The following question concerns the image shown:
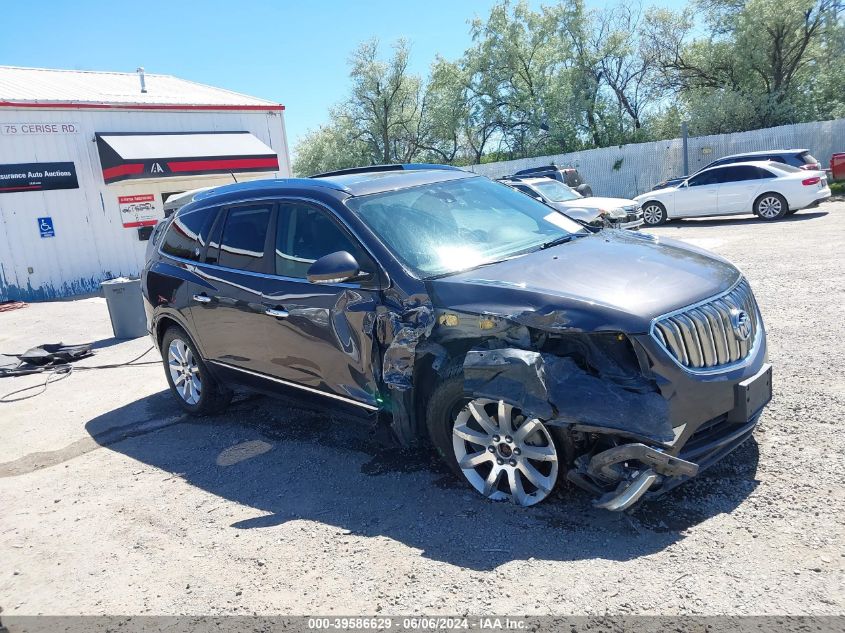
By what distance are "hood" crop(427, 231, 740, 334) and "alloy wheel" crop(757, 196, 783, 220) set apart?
13.7 meters

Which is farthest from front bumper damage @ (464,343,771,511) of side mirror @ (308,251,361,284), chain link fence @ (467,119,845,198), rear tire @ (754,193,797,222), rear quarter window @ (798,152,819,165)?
chain link fence @ (467,119,845,198)

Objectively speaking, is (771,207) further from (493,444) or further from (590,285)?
(493,444)

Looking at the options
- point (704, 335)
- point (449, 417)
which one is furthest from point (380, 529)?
point (704, 335)

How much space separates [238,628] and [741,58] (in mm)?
34794

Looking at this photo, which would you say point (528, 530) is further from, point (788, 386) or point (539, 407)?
point (788, 386)

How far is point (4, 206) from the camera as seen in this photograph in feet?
52.0

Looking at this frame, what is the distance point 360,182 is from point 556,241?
1459 mm

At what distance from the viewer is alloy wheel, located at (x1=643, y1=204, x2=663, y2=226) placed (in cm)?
1883

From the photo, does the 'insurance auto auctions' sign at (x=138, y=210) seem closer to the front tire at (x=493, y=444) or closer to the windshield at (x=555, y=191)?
the windshield at (x=555, y=191)

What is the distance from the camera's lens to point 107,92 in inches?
773

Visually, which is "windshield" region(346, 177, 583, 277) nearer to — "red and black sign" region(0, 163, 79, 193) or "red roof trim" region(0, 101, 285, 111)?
"red and black sign" region(0, 163, 79, 193)

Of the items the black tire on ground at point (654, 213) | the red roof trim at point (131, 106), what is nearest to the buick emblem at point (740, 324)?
the black tire on ground at point (654, 213)

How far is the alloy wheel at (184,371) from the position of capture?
607 cm

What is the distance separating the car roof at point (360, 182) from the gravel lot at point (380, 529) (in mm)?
1697
